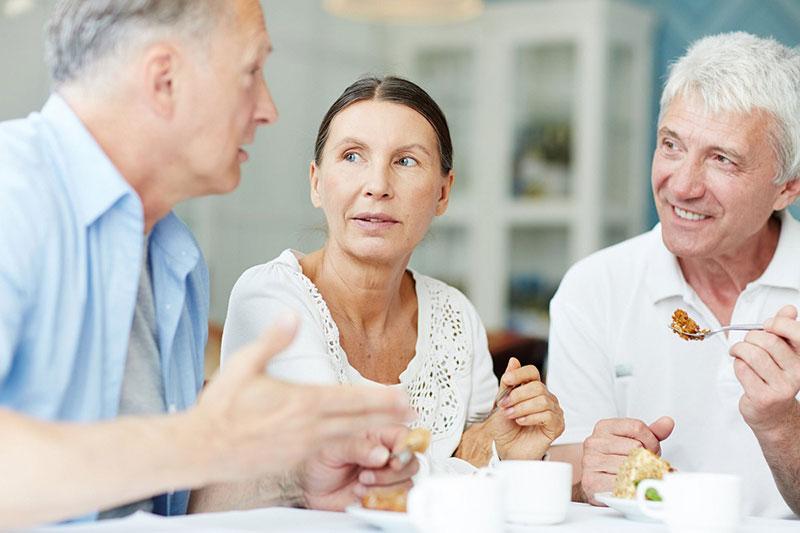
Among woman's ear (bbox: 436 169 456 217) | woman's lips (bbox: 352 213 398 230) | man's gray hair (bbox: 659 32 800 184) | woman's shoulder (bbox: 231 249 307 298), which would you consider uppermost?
man's gray hair (bbox: 659 32 800 184)

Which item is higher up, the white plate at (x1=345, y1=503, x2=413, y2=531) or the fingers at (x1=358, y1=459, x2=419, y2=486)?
the fingers at (x1=358, y1=459, x2=419, y2=486)

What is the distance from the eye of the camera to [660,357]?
7.24ft

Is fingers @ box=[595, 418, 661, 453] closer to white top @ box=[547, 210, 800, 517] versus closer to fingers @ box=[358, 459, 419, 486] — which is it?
white top @ box=[547, 210, 800, 517]

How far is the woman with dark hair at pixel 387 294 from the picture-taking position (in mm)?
1719

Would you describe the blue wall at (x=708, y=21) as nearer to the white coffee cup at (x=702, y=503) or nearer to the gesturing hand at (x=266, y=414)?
the white coffee cup at (x=702, y=503)

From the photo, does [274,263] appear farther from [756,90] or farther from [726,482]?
[756,90]

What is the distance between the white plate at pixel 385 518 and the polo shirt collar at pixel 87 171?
18.3 inches

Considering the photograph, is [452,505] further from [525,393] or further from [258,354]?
[525,393]

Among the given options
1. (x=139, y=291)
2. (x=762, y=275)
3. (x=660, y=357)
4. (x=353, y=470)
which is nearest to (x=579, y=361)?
(x=660, y=357)

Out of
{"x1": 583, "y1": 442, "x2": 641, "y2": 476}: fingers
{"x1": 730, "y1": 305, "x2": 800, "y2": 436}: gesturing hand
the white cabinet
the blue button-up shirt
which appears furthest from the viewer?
the white cabinet

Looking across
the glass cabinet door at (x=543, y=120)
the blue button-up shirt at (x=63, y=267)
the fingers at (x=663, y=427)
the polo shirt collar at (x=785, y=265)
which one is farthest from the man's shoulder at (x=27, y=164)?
the glass cabinet door at (x=543, y=120)

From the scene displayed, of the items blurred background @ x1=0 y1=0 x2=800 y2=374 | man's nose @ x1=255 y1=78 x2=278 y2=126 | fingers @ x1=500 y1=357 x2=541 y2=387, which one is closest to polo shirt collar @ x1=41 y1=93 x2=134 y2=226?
man's nose @ x1=255 y1=78 x2=278 y2=126

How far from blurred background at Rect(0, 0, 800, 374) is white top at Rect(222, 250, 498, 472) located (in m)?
2.94

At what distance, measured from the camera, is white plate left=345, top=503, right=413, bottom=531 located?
119 cm
